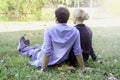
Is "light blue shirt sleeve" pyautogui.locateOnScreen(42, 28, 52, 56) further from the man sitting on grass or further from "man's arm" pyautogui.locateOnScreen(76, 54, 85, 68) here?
"man's arm" pyautogui.locateOnScreen(76, 54, 85, 68)

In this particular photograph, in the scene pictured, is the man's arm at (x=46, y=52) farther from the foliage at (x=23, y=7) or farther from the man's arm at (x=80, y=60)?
the foliage at (x=23, y=7)

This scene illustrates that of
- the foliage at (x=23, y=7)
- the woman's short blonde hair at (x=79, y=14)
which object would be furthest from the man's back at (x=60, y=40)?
the foliage at (x=23, y=7)

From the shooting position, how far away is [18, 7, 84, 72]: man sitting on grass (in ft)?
14.6

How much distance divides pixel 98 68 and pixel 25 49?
1.55 metres

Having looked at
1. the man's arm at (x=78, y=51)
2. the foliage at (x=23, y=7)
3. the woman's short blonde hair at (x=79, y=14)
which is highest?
the woman's short blonde hair at (x=79, y=14)

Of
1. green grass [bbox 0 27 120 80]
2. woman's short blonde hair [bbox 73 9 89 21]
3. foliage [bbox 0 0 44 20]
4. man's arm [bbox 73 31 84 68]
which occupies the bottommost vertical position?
foliage [bbox 0 0 44 20]

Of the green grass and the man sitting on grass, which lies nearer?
the green grass

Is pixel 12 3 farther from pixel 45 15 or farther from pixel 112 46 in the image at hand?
pixel 112 46

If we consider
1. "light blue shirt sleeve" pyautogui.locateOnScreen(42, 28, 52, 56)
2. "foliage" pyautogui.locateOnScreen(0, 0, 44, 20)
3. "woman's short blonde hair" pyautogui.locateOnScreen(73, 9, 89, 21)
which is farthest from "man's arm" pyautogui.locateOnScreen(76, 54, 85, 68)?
"foliage" pyautogui.locateOnScreen(0, 0, 44, 20)

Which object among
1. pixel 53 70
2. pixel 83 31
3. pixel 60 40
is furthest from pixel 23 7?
pixel 53 70

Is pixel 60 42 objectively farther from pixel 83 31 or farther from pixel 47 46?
pixel 83 31

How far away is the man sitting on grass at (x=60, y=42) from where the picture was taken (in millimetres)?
4438

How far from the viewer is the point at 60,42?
14.7 feet

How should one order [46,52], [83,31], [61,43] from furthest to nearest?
[83,31]
[61,43]
[46,52]
